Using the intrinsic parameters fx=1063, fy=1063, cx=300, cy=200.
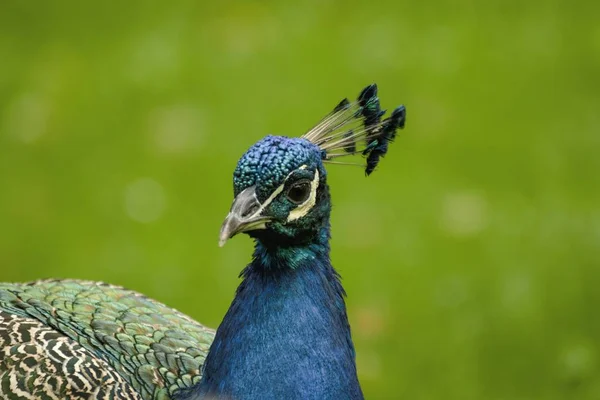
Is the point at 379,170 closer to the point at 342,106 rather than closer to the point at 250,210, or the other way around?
the point at 342,106

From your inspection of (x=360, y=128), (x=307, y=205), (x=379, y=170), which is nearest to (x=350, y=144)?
(x=360, y=128)

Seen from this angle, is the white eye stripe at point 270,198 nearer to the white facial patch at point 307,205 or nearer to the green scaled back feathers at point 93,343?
the white facial patch at point 307,205

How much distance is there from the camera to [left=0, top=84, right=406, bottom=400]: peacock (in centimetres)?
248

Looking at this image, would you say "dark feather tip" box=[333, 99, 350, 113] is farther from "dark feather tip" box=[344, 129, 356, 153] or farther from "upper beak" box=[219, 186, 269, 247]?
"upper beak" box=[219, 186, 269, 247]

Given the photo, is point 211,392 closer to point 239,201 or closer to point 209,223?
point 239,201

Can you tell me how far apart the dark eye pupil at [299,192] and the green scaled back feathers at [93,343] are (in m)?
0.64

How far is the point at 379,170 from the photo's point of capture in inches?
207

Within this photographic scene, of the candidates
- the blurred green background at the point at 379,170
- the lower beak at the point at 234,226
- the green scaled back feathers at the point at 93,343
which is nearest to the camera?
the lower beak at the point at 234,226

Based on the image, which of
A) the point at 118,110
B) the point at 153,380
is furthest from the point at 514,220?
the point at 153,380

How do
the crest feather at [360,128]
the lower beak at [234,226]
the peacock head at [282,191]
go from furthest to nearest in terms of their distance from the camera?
the crest feather at [360,128], the peacock head at [282,191], the lower beak at [234,226]

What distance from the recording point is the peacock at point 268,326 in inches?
97.7

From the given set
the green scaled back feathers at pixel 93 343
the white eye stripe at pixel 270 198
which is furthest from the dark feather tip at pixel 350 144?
the green scaled back feathers at pixel 93 343

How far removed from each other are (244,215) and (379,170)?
2.89m

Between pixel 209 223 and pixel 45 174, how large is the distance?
0.90m
